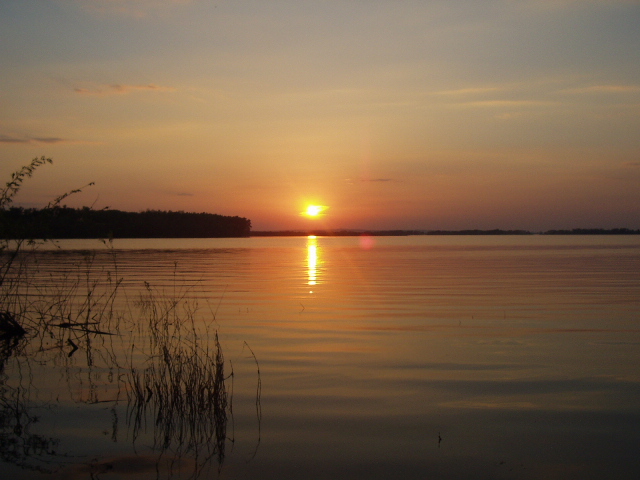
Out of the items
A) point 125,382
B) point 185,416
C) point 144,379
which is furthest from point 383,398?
point 125,382

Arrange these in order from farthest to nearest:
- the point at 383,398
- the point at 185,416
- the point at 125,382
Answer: the point at 125,382 < the point at 383,398 < the point at 185,416

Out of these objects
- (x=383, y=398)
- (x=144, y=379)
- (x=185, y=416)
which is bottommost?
(x=185, y=416)

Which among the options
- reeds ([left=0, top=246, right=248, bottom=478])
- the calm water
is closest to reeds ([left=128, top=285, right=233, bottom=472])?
reeds ([left=0, top=246, right=248, bottom=478])

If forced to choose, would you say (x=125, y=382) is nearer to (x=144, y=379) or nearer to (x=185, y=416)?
(x=144, y=379)

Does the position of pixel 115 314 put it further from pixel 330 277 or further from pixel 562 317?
pixel 330 277

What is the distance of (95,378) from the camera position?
9.95 meters

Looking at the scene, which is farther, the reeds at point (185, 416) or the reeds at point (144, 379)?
the reeds at point (144, 379)

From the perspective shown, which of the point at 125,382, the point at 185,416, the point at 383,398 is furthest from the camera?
the point at 125,382

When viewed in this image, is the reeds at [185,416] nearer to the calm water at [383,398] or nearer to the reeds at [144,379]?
the reeds at [144,379]

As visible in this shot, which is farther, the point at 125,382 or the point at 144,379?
the point at 125,382

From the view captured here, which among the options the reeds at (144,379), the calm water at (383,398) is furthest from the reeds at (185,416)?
the calm water at (383,398)

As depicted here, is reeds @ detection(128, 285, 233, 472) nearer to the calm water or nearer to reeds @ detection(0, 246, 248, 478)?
reeds @ detection(0, 246, 248, 478)

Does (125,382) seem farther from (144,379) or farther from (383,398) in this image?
(383,398)

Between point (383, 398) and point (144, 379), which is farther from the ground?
point (144, 379)
